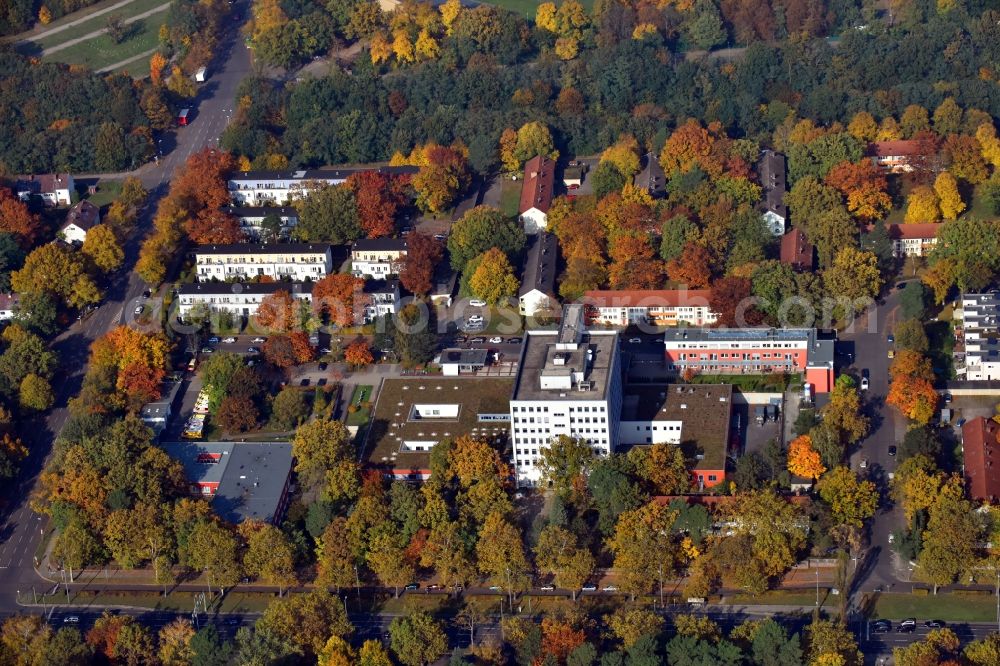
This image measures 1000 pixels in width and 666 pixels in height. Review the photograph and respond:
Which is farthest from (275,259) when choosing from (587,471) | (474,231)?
(587,471)

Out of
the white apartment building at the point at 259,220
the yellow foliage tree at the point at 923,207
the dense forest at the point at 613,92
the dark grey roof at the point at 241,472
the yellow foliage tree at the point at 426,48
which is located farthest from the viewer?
the yellow foliage tree at the point at 426,48

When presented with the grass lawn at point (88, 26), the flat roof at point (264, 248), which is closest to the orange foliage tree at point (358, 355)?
the flat roof at point (264, 248)

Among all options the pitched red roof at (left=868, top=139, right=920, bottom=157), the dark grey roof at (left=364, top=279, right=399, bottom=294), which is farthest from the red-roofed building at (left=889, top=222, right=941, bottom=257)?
the dark grey roof at (left=364, top=279, right=399, bottom=294)

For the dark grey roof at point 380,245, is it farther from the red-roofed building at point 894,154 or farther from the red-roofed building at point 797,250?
the red-roofed building at point 894,154

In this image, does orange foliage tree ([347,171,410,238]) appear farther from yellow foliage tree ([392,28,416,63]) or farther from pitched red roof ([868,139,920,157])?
pitched red roof ([868,139,920,157])

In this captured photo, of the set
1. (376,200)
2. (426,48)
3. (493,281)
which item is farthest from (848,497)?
(426,48)

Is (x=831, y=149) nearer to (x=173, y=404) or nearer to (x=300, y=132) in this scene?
(x=300, y=132)

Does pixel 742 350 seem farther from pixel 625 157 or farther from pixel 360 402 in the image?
pixel 625 157
